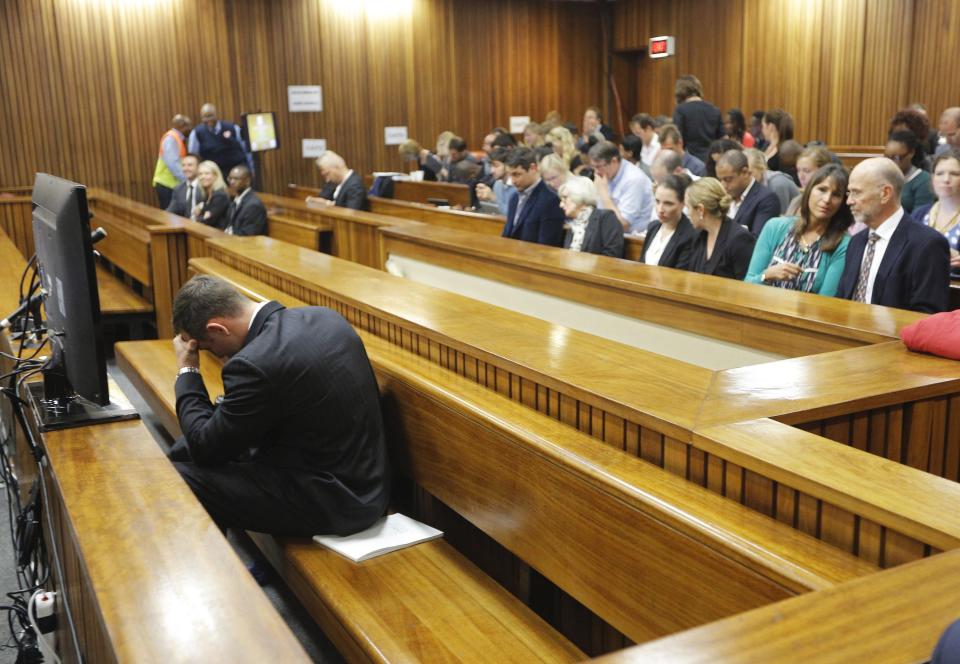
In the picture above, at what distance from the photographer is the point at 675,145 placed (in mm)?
7648

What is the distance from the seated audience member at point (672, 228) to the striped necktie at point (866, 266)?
117 centimetres

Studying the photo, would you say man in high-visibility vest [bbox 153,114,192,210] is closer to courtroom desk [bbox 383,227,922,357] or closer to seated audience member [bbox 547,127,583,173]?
seated audience member [bbox 547,127,583,173]

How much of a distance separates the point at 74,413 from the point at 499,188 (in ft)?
18.3

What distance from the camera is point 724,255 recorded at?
425cm

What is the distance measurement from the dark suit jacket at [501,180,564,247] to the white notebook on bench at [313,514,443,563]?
10.0 feet

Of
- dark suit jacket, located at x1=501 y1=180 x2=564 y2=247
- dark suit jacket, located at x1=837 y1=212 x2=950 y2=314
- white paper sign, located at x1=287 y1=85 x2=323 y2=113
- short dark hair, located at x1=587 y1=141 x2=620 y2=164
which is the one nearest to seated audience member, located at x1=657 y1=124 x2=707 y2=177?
short dark hair, located at x1=587 y1=141 x2=620 y2=164

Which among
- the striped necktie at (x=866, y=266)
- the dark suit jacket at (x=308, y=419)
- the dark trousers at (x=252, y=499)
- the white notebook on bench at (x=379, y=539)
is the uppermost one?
the striped necktie at (x=866, y=266)

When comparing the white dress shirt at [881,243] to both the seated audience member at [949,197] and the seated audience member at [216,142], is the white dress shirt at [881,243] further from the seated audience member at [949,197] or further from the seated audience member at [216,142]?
the seated audience member at [216,142]

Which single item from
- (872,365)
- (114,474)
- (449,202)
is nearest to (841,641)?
(872,365)

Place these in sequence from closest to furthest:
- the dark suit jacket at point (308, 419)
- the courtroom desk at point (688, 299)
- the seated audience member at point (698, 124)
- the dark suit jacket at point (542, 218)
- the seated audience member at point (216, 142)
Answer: the dark suit jacket at point (308, 419) → the courtroom desk at point (688, 299) → the dark suit jacket at point (542, 218) → the seated audience member at point (698, 124) → the seated audience member at point (216, 142)

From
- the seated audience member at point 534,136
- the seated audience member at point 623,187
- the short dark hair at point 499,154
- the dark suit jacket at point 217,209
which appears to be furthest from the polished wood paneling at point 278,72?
the seated audience member at point 623,187

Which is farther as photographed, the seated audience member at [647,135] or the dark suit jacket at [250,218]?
the seated audience member at [647,135]

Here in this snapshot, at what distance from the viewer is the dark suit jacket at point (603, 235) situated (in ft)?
16.6

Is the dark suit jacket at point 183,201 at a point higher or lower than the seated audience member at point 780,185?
lower
